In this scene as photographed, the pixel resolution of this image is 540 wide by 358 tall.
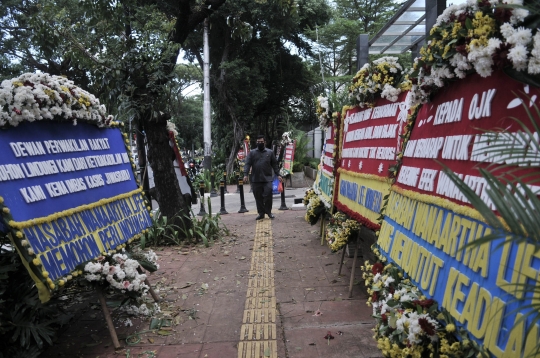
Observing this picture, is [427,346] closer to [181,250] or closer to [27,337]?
[27,337]

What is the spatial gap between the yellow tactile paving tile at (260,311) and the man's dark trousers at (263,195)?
2898 millimetres

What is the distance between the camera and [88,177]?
416 cm

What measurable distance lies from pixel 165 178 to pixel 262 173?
2746 millimetres

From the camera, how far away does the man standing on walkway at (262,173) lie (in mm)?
10016

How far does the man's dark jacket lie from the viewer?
1001 cm

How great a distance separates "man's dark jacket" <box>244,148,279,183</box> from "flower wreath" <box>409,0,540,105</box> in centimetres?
731

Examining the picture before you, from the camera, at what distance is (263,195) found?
10180 mm

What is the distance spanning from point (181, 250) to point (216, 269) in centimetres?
143

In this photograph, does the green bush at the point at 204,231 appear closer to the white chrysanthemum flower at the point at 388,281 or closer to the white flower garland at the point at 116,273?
the white flower garland at the point at 116,273

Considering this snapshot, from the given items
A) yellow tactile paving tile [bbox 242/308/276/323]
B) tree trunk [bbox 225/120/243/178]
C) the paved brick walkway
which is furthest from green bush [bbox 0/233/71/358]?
tree trunk [bbox 225/120/243/178]

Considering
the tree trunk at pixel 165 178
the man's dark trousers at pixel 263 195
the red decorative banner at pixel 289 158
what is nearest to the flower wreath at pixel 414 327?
the tree trunk at pixel 165 178

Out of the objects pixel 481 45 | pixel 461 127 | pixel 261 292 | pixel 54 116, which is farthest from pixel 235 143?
pixel 481 45

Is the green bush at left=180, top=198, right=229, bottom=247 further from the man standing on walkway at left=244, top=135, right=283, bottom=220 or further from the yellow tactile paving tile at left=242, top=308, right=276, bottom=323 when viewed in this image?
the yellow tactile paving tile at left=242, top=308, right=276, bottom=323

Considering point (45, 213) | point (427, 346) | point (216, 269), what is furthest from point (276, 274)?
point (427, 346)
